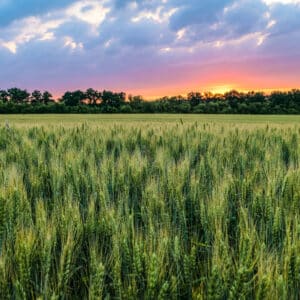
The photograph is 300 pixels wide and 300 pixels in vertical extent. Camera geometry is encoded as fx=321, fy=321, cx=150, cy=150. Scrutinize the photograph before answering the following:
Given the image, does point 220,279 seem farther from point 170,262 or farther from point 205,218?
point 205,218

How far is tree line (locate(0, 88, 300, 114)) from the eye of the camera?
50.4 metres

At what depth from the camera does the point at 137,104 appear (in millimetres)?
55188

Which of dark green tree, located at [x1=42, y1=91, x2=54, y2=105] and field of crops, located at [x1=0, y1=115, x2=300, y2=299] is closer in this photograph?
field of crops, located at [x1=0, y1=115, x2=300, y2=299]

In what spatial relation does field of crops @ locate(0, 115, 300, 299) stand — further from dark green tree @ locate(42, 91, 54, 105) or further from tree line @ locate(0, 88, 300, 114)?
dark green tree @ locate(42, 91, 54, 105)

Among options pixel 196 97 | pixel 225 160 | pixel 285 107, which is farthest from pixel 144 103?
pixel 225 160

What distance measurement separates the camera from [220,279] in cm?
104

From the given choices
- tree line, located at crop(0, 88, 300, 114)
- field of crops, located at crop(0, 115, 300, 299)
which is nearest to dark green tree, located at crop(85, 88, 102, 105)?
tree line, located at crop(0, 88, 300, 114)

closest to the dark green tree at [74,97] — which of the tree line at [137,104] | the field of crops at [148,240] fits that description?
the tree line at [137,104]

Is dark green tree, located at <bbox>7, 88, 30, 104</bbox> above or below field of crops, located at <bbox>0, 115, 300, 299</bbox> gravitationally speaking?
above

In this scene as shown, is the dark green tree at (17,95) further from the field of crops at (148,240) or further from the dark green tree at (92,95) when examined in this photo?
the field of crops at (148,240)

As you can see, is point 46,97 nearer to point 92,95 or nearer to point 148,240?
point 92,95

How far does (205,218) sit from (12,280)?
89 centimetres

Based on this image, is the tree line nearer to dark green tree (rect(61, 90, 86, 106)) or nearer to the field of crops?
dark green tree (rect(61, 90, 86, 106))

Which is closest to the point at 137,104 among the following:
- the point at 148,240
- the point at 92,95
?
the point at 92,95
